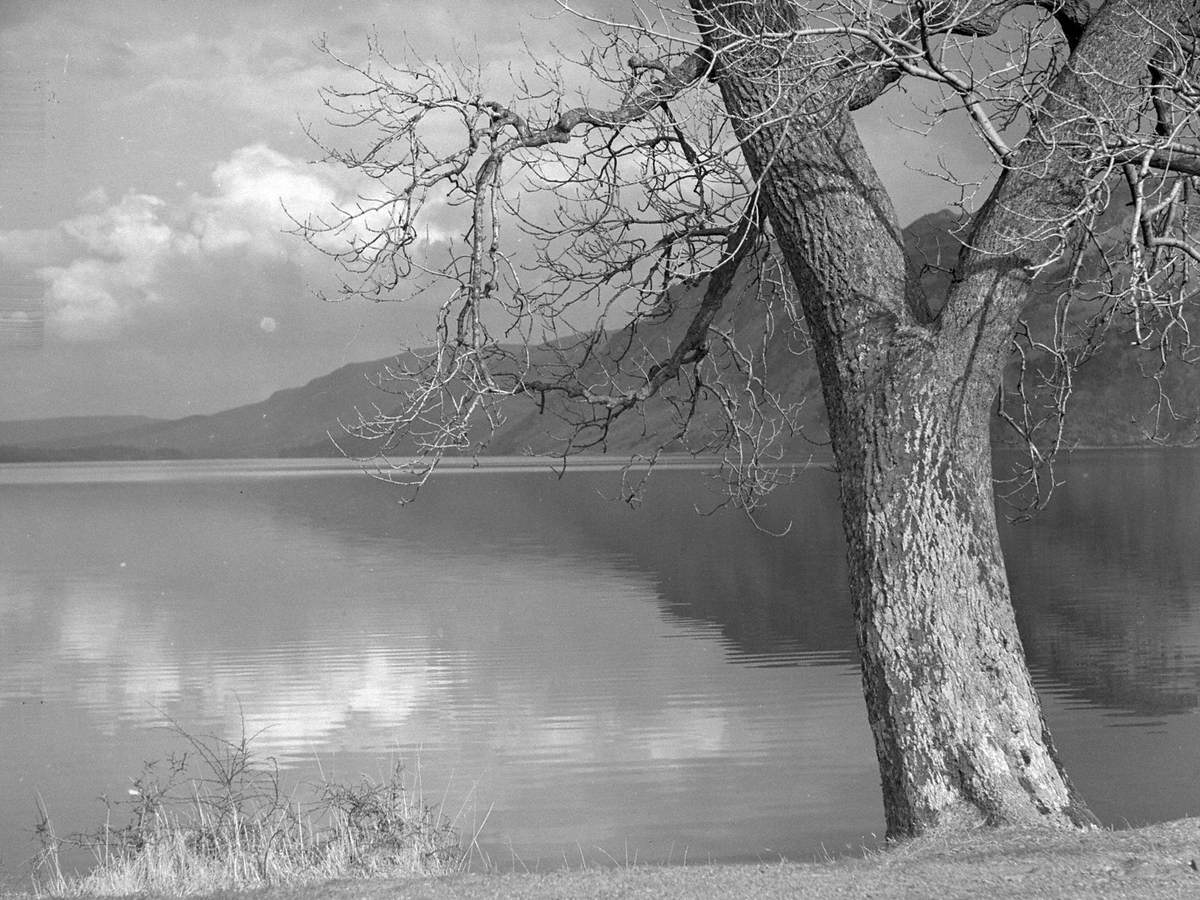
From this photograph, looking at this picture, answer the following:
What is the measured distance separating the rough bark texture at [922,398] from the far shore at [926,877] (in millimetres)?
426

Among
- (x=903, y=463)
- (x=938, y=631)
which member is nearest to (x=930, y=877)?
(x=938, y=631)

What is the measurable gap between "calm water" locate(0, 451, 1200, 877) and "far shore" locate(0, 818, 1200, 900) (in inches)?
230

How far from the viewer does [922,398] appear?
7.87 meters

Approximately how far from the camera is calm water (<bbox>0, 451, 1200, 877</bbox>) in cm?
1499

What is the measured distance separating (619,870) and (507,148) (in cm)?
464

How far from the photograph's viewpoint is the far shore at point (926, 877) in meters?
6.34

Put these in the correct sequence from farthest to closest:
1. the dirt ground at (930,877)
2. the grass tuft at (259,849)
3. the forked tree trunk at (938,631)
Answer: the grass tuft at (259,849), the forked tree trunk at (938,631), the dirt ground at (930,877)

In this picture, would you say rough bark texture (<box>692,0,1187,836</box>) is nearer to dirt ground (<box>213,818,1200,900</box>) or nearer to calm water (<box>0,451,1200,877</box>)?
dirt ground (<box>213,818,1200,900</box>)

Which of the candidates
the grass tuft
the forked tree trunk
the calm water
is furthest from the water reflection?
the forked tree trunk

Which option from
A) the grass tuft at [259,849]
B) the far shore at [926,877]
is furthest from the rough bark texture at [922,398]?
the grass tuft at [259,849]

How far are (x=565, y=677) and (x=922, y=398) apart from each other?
16.2 metres

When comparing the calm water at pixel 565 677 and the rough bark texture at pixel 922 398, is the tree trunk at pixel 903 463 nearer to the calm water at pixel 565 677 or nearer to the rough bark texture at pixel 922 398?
the rough bark texture at pixel 922 398

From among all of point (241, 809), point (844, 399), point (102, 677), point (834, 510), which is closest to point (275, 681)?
point (102, 677)

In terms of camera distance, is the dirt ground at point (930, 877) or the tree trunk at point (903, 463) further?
the tree trunk at point (903, 463)
